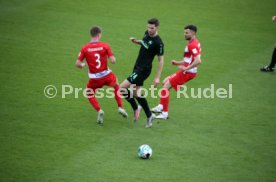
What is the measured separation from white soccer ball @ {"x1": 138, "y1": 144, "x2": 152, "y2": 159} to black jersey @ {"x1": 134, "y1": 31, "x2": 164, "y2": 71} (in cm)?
225

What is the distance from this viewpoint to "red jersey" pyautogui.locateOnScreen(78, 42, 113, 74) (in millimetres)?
10406

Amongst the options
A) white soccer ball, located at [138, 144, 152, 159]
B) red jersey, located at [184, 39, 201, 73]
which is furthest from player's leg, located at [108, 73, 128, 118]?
white soccer ball, located at [138, 144, 152, 159]

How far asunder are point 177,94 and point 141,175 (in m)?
5.07

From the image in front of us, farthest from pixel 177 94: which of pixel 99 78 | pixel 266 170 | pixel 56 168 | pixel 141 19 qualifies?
pixel 141 19

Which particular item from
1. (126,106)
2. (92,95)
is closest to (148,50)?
(92,95)

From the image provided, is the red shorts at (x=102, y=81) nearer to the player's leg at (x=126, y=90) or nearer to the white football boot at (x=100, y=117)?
the player's leg at (x=126, y=90)

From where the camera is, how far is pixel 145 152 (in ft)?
29.5

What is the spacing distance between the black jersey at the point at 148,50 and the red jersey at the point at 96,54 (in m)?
0.76

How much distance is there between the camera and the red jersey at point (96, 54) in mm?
10406

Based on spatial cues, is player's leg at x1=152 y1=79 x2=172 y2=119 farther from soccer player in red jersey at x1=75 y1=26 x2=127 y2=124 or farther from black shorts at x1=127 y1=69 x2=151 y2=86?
soccer player in red jersey at x1=75 y1=26 x2=127 y2=124

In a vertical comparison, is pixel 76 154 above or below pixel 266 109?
below

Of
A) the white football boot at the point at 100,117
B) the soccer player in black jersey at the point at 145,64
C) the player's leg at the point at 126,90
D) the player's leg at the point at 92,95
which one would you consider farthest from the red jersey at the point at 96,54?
the white football boot at the point at 100,117

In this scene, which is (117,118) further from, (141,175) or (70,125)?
(141,175)

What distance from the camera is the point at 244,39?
58.7 feet
